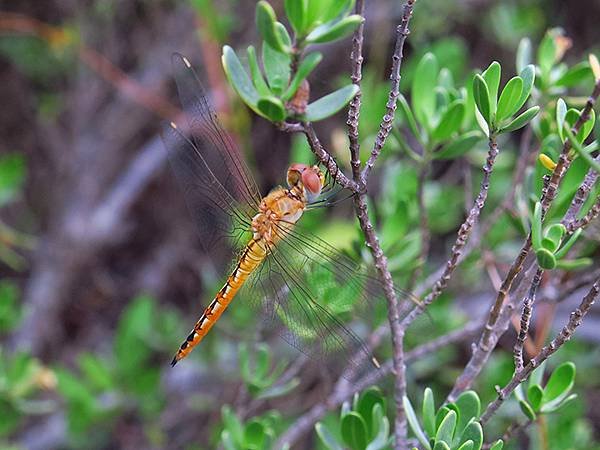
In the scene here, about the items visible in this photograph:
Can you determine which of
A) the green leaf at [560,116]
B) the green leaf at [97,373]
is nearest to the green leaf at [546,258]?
the green leaf at [560,116]

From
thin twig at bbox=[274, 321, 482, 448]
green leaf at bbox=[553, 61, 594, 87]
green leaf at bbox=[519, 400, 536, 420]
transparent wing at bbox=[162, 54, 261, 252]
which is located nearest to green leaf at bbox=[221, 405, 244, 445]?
thin twig at bbox=[274, 321, 482, 448]

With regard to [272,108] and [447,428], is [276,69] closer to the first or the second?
[272,108]

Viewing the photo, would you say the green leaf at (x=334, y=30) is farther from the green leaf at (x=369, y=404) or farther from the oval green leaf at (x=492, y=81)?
the green leaf at (x=369, y=404)

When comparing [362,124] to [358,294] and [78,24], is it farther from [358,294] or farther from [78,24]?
[78,24]

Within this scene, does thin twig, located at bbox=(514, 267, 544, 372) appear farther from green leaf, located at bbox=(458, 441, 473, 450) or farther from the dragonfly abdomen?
the dragonfly abdomen

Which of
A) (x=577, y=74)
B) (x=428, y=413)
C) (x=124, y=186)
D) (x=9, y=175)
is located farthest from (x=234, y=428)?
(x=124, y=186)
